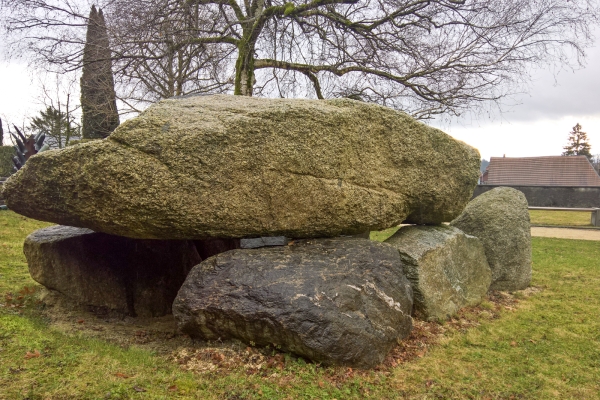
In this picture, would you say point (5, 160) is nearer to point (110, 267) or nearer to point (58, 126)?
point (58, 126)

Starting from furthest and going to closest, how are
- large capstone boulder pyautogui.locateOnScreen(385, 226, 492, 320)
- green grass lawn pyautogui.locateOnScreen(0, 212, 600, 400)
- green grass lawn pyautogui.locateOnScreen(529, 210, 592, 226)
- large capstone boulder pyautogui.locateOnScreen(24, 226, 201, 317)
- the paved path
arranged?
green grass lawn pyautogui.locateOnScreen(529, 210, 592, 226)
the paved path
large capstone boulder pyautogui.locateOnScreen(24, 226, 201, 317)
large capstone boulder pyautogui.locateOnScreen(385, 226, 492, 320)
green grass lawn pyautogui.locateOnScreen(0, 212, 600, 400)

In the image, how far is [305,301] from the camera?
3672 millimetres

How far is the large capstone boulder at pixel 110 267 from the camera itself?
16.4 feet

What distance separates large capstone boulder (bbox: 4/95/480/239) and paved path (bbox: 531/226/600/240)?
10375 millimetres

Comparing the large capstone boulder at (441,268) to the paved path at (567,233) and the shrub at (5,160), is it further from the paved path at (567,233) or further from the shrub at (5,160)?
the shrub at (5,160)

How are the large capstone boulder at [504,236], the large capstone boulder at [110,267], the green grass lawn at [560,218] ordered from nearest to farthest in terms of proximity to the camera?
the large capstone boulder at [110,267]
the large capstone boulder at [504,236]
the green grass lawn at [560,218]

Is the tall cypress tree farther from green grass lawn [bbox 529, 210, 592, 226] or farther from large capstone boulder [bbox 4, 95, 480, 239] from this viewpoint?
green grass lawn [bbox 529, 210, 592, 226]

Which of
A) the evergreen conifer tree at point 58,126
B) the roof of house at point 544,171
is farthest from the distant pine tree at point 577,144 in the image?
the evergreen conifer tree at point 58,126

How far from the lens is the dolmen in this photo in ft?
11.9

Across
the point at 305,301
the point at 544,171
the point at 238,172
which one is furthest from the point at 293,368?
the point at 544,171

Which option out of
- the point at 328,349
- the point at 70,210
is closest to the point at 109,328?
the point at 70,210

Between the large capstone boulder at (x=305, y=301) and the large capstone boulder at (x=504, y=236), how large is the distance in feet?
7.92

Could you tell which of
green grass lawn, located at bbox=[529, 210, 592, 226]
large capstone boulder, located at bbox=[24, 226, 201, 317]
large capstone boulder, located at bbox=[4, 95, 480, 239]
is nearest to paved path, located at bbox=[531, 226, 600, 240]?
green grass lawn, located at bbox=[529, 210, 592, 226]

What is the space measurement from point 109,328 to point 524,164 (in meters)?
32.4
